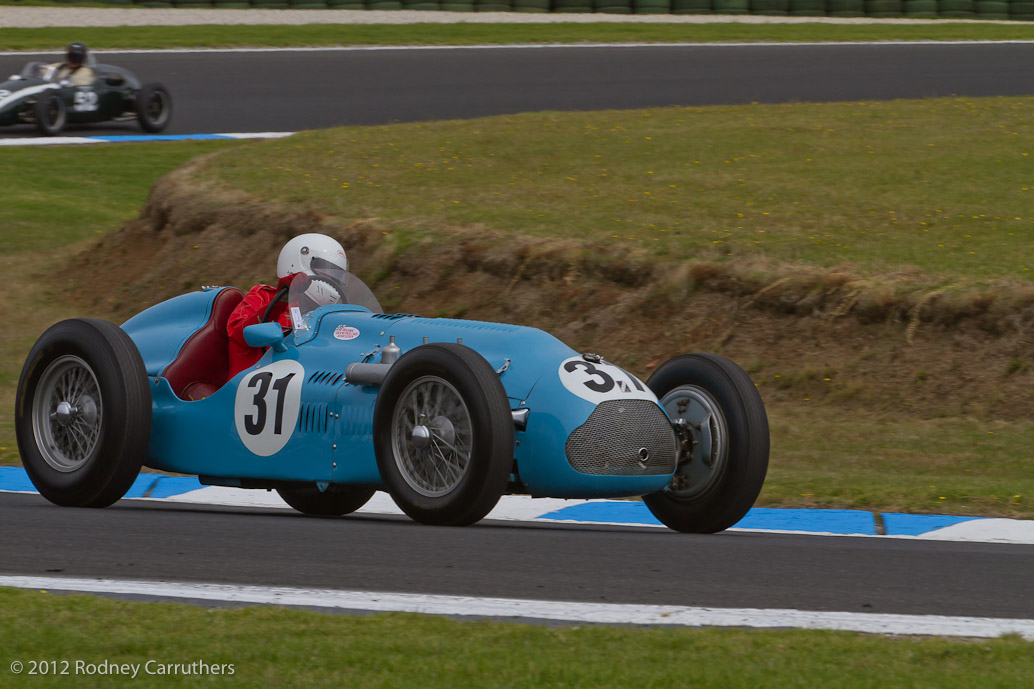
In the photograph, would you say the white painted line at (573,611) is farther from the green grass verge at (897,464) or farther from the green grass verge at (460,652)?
the green grass verge at (897,464)

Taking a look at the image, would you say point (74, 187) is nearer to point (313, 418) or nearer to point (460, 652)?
point (313, 418)

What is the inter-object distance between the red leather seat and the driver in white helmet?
95 mm

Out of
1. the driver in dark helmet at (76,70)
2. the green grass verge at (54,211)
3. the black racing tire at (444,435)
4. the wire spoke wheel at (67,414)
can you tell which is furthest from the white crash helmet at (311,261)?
the driver in dark helmet at (76,70)

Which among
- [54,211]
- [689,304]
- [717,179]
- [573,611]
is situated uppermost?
[573,611]

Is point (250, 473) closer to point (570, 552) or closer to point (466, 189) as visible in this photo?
point (570, 552)

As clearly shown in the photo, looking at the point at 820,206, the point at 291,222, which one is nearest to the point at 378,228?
the point at 291,222

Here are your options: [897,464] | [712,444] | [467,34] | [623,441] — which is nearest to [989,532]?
[712,444]

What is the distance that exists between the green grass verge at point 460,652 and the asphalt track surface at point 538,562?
531mm

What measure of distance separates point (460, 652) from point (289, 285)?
332 centimetres

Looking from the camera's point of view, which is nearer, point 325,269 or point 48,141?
point 325,269

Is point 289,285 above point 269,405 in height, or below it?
above

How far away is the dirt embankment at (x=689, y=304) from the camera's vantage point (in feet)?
38.1

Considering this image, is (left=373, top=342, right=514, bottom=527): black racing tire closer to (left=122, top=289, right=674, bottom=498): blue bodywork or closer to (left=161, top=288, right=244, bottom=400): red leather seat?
(left=122, top=289, right=674, bottom=498): blue bodywork

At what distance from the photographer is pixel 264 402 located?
7.02 metres
